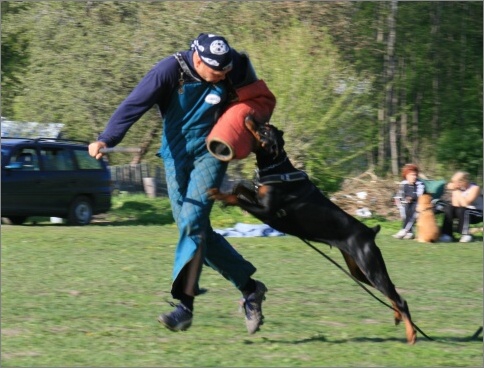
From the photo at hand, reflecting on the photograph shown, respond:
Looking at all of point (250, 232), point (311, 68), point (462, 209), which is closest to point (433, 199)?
point (462, 209)

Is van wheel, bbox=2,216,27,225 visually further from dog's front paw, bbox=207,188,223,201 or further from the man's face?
the man's face

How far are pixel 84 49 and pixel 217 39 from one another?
18046 millimetres

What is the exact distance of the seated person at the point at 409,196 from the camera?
1521 cm

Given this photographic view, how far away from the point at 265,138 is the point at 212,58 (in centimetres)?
62

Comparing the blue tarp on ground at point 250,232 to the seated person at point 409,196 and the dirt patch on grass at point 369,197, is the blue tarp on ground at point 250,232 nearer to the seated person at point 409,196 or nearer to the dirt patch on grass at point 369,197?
the seated person at point 409,196

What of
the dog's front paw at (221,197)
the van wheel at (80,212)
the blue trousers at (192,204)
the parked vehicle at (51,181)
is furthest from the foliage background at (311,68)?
the dog's front paw at (221,197)

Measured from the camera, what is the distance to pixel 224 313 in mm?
7410

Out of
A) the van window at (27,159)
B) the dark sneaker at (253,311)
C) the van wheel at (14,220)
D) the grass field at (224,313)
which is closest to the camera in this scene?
the grass field at (224,313)

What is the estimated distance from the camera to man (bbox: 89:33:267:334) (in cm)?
611

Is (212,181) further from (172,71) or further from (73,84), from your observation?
(73,84)

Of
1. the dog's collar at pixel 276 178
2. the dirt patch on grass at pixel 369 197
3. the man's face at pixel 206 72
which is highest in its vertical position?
the man's face at pixel 206 72

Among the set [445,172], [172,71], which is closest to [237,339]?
[172,71]

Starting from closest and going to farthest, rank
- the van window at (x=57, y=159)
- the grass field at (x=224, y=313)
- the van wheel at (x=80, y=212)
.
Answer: the grass field at (x=224, y=313), the van window at (x=57, y=159), the van wheel at (x=80, y=212)

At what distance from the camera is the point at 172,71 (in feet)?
20.2
